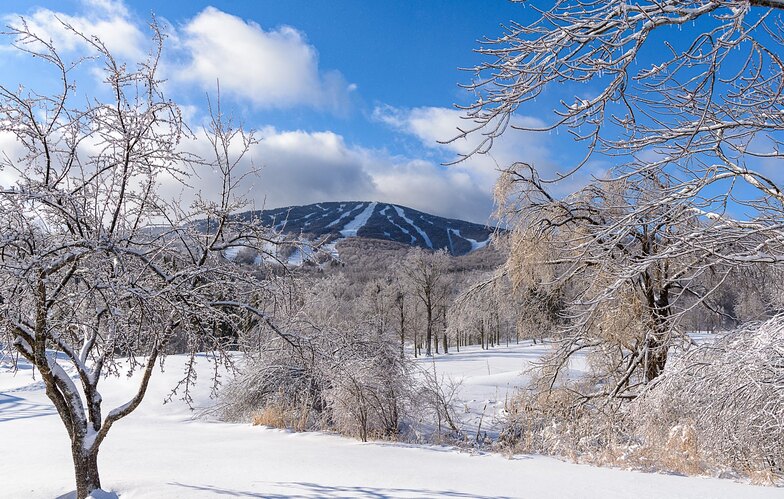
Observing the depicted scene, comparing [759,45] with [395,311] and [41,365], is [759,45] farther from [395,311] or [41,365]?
[395,311]

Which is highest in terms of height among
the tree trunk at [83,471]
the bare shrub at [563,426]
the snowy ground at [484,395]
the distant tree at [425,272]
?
the distant tree at [425,272]

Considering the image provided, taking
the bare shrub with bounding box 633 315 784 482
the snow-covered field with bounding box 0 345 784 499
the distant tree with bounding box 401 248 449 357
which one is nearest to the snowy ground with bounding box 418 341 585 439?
the snow-covered field with bounding box 0 345 784 499

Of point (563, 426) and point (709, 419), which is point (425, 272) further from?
point (709, 419)

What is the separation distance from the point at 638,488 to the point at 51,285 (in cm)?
590

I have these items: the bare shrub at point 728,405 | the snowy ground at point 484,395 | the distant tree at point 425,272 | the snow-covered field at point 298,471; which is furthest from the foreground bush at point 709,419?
the distant tree at point 425,272

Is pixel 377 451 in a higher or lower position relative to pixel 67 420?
lower

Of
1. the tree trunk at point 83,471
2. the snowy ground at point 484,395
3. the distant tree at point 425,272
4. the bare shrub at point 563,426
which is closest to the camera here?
the tree trunk at point 83,471

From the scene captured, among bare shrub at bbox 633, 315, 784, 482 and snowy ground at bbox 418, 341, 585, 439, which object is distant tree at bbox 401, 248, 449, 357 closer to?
snowy ground at bbox 418, 341, 585, 439

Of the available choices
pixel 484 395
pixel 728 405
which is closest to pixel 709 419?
pixel 728 405

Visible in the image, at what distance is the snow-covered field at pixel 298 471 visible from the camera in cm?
494

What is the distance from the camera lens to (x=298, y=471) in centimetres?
598

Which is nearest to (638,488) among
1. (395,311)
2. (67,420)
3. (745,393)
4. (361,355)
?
(745,393)

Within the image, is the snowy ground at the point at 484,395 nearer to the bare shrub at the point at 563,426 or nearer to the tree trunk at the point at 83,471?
the bare shrub at the point at 563,426

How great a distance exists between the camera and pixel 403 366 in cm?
1073
